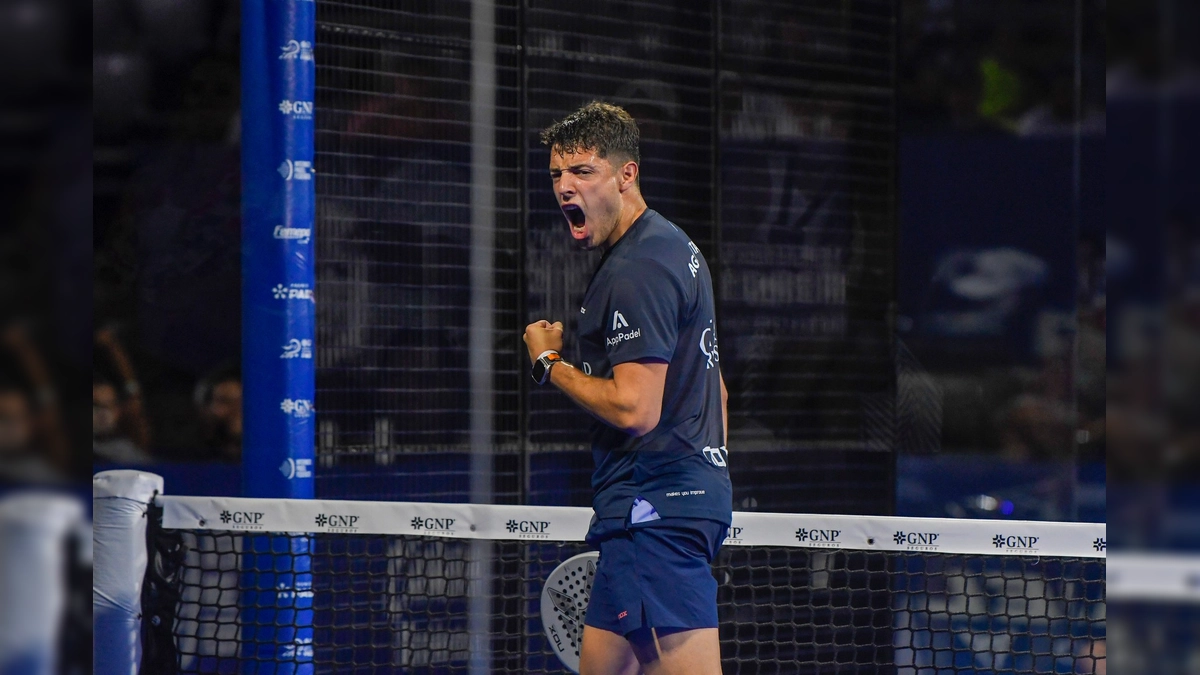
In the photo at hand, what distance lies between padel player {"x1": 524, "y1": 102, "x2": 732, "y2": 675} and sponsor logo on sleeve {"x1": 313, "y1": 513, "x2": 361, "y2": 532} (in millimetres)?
1110

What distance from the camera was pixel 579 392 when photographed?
9.57 ft

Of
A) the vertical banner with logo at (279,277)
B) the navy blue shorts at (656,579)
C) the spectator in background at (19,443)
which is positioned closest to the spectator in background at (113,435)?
the vertical banner with logo at (279,277)

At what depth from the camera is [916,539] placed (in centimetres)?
383

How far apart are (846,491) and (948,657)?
1140mm

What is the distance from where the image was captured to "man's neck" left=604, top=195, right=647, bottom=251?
312cm

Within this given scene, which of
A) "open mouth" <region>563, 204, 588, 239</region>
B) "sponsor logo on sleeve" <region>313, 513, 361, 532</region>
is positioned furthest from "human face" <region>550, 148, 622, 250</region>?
"sponsor logo on sleeve" <region>313, 513, 361, 532</region>

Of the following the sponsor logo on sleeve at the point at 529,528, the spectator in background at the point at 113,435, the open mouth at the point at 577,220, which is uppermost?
the open mouth at the point at 577,220

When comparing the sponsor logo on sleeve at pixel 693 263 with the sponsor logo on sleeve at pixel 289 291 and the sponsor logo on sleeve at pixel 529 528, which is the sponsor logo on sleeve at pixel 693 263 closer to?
the sponsor logo on sleeve at pixel 529 528

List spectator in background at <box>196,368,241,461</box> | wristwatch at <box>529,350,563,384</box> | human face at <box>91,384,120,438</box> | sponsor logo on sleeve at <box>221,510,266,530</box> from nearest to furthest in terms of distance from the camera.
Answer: wristwatch at <box>529,350,563,384</box> < sponsor logo on sleeve at <box>221,510,266,530</box> < human face at <box>91,384,120,438</box> < spectator in background at <box>196,368,241,461</box>

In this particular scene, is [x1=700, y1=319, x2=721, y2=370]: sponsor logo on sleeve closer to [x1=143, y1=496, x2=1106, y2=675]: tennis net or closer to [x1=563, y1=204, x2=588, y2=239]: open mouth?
[x1=563, y1=204, x2=588, y2=239]: open mouth

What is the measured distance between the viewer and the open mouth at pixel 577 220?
3121mm

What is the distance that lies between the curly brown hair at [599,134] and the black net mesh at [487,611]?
169 centimetres

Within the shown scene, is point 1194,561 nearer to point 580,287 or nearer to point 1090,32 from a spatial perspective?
point 580,287

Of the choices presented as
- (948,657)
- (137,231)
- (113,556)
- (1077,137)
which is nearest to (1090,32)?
(1077,137)
